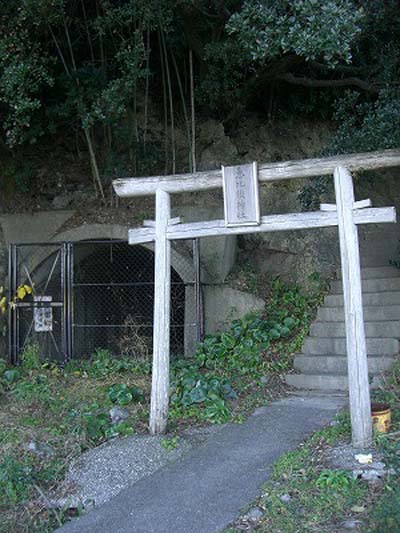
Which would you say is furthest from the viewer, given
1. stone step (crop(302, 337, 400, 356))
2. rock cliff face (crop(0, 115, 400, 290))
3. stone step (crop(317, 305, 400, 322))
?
rock cliff face (crop(0, 115, 400, 290))

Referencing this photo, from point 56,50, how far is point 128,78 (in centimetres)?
237

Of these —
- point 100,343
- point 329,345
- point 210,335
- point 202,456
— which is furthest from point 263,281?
point 202,456

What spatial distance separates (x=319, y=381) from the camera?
26.6ft

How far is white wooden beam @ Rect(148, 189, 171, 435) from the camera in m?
6.45

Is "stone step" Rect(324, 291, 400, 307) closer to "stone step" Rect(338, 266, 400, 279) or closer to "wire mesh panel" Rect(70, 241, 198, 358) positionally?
"stone step" Rect(338, 266, 400, 279)

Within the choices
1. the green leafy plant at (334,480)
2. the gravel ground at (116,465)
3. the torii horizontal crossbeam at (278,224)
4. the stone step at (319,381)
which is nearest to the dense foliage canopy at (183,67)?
the torii horizontal crossbeam at (278,224)

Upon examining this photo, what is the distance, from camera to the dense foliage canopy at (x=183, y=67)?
6.88 metres

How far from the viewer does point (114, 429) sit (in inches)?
260

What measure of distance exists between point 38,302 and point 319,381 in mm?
4608

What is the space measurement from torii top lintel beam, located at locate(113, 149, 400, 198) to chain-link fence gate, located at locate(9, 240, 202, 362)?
3.15m

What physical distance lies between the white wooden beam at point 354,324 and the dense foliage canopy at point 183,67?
62.1 inches

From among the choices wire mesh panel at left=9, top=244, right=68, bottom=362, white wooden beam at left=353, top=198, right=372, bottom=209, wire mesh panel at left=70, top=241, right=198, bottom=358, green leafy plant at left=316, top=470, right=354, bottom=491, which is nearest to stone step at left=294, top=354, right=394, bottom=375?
wire mesh panel at left=70, top=241, right=198, bottom=358

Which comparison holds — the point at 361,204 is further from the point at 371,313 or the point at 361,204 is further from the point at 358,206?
the point at 371,313

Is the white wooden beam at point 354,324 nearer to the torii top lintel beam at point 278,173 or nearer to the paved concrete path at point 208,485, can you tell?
the torii top lintel beam at point 278,173
